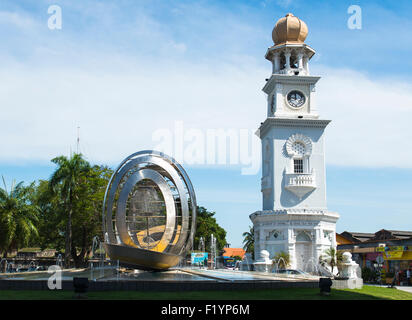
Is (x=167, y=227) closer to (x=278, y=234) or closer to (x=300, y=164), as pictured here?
(x=278, y=234)

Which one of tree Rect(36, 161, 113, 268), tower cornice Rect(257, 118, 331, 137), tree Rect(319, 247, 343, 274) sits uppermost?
tower cornice Rect(257, 118, 331, 137)

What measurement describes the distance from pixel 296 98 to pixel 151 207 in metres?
30.8

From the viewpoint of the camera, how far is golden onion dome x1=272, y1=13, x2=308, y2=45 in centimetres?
5738

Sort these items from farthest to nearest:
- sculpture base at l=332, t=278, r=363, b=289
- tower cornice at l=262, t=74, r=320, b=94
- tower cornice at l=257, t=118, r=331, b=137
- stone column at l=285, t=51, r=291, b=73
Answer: stone column at l=285, t=51, r=291, b=73, tower cornice at l=262, t=74, r=320, b=94, tower cornice at l=257, t=118, r=331, b=137, sculpture base at l=332, t=278, r=363, b=289

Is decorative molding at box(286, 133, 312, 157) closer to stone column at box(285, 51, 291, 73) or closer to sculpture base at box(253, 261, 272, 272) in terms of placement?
stone column at box(285, 51, 291, 73)

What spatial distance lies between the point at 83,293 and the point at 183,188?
10.2 m

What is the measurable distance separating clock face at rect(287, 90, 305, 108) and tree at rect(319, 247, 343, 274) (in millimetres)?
16303

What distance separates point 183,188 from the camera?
97.8ft

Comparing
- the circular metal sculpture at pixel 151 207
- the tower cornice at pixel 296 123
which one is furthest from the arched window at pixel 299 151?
the circular metal sculpture at pixel 151 207

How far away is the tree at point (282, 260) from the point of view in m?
47.8

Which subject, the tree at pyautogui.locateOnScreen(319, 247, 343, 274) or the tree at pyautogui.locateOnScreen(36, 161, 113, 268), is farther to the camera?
the tree at pyautogui.locateOnScreen(36, 161, 113, 268)

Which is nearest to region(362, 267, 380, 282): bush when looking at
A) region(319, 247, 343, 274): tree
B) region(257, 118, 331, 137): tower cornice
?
region(319, 247, 343, 274): tree
